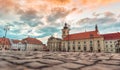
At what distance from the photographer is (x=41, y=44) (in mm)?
116188

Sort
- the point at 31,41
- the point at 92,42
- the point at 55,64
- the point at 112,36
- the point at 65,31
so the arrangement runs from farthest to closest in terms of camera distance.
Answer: the point at 31,41
the point at 65,31
the point at 112,36
the point at 92,42
the point at 55,64

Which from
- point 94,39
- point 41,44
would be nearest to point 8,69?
point 94,39

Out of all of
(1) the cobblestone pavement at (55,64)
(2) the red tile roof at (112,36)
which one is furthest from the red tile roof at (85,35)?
(1) the cobblestone pavement at (55,64)

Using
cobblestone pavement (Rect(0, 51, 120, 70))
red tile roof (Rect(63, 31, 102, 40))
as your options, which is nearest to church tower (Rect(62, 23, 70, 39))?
red tile roof (Rect(63, 31, 102, 40))

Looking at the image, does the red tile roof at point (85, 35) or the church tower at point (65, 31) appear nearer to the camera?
the red tile roof at point (85, 35)

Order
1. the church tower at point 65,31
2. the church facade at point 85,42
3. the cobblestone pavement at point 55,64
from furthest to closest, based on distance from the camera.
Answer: the church tower at point 65,31, the church facade at point 85,42, the cobblestone pavement at point 55,64

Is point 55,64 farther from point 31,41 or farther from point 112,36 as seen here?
point 31,41

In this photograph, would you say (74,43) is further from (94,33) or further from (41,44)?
(41,44)

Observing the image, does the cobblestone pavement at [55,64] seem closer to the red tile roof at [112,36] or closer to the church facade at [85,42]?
the church facade at [85,42]

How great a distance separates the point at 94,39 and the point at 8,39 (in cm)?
6021

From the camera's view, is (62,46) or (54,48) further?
(54,48)

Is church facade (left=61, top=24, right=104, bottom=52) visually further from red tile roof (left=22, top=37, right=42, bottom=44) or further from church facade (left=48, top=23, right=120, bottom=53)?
red tile roof (left=22, top=37, right=42, bottom=44)

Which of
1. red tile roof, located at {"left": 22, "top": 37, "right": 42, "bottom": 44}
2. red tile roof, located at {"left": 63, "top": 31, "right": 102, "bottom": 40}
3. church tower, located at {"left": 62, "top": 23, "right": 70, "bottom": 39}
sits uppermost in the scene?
church tower, located at {"left": 62, "top": 23, "right": 70, "bottom": 39}

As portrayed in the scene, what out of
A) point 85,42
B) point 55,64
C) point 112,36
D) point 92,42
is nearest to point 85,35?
point 85,42
